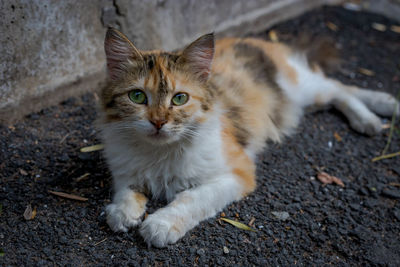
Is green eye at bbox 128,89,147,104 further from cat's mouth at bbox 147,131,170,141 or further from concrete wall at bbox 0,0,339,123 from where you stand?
concrete wall at bbox 0,0,339,123

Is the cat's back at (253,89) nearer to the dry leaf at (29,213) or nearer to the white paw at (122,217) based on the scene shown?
the white paw at (122,217)

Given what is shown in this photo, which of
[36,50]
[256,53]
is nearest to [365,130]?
[256,53]

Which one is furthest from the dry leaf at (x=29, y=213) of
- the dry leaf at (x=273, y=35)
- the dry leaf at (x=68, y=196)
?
the dry leaf at (x=273, y=35)

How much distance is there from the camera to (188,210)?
8.34 feet

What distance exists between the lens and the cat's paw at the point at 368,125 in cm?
376

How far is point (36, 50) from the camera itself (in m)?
3.26

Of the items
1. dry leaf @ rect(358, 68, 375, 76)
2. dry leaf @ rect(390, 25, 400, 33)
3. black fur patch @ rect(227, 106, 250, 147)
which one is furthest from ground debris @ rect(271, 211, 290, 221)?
dry leaf @ rect(390, 25, 400, 33)

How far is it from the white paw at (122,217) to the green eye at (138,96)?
Result: 0.72m

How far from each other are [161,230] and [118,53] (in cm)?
120

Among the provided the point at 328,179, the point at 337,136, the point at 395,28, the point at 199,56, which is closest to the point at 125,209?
the point at 199,56

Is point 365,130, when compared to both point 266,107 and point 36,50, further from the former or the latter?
point 36,50

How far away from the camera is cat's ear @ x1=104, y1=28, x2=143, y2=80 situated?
2445 millimetres

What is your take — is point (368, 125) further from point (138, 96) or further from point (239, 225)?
point (138, 96)

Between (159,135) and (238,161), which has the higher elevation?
(159,135)
